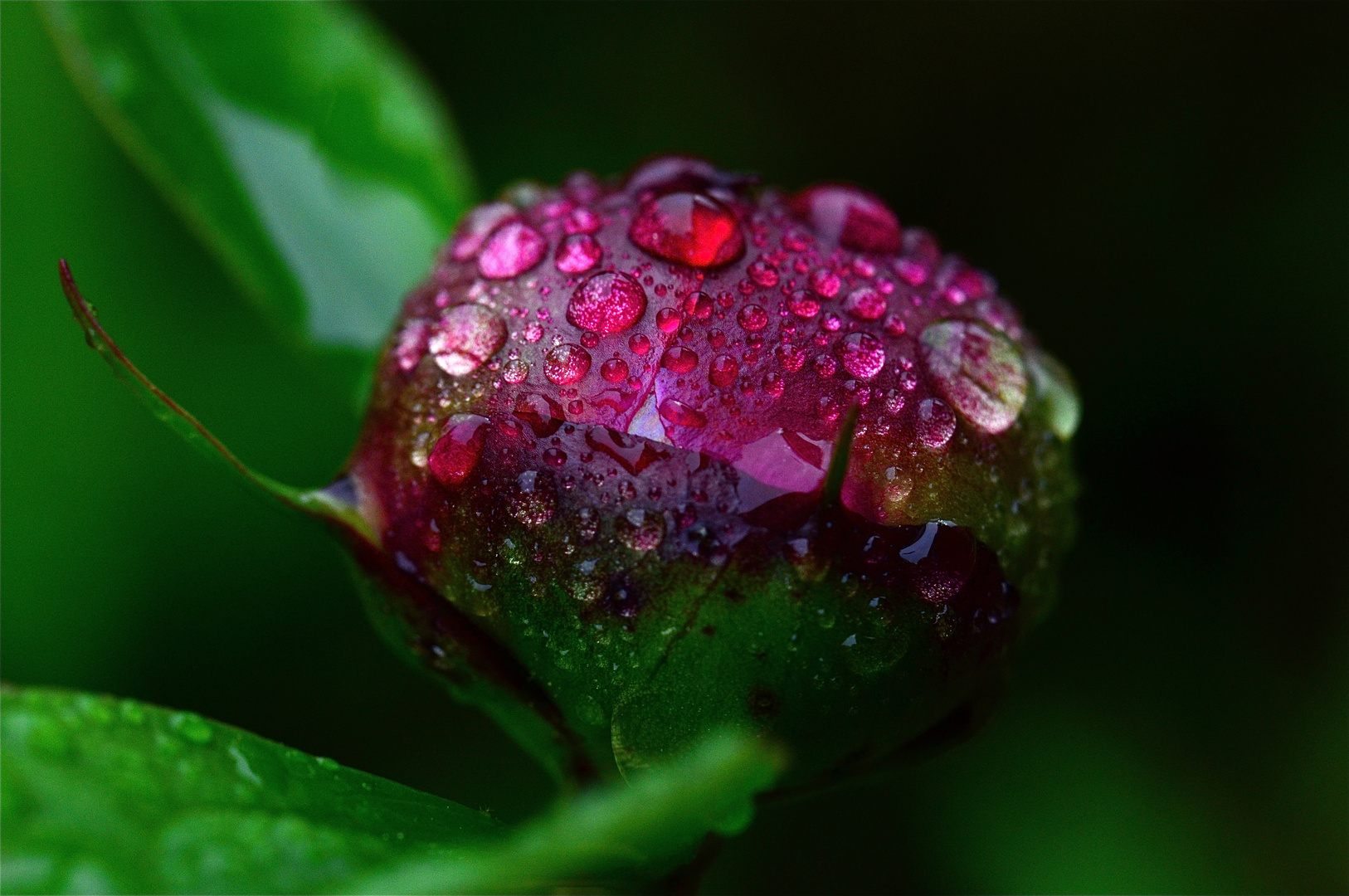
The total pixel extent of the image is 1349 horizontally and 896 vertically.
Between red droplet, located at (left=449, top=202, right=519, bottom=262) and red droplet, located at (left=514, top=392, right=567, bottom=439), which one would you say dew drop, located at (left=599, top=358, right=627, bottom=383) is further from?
red droplet, located at (left=449, top=202, right=519, bottom=262)

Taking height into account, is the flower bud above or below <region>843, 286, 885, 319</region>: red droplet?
below

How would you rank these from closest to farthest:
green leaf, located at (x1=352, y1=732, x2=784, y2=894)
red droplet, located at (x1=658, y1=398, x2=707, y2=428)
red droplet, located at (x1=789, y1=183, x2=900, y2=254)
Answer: green leaf, located at (x1=352, y1=732, x2=784, y2=894)
red droplet, located at (x1=658, y1=398, x2=707, y2=428)
red droplet, located at (x1=789, y1=183, x2=900, y2=254)

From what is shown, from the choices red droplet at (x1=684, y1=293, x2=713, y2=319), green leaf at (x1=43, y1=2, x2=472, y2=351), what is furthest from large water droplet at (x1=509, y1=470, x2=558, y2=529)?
green leaf at (x1=43, y1=2, x2=472, y2=351)

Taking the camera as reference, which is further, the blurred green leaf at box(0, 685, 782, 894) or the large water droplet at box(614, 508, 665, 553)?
the large water droplet at box(614, 508, 665, 553)

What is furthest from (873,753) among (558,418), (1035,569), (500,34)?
(500,34)

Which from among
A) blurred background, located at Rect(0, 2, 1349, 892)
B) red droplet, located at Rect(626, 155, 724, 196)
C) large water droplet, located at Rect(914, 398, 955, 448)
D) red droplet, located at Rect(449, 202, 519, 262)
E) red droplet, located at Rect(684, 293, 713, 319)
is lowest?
blurred background, located at Rect(0, 2, 1349, 892)

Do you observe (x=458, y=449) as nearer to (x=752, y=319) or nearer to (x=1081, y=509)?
(x=752, y=319)

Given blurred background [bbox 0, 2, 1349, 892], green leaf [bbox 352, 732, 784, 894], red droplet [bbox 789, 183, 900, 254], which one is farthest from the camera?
blurred background [bbox 0, 2, 1349, 892]

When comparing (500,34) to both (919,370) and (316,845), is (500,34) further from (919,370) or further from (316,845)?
(316,845)

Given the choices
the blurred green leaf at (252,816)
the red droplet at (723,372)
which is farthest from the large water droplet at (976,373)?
the blurred green leaf at (252,816)
